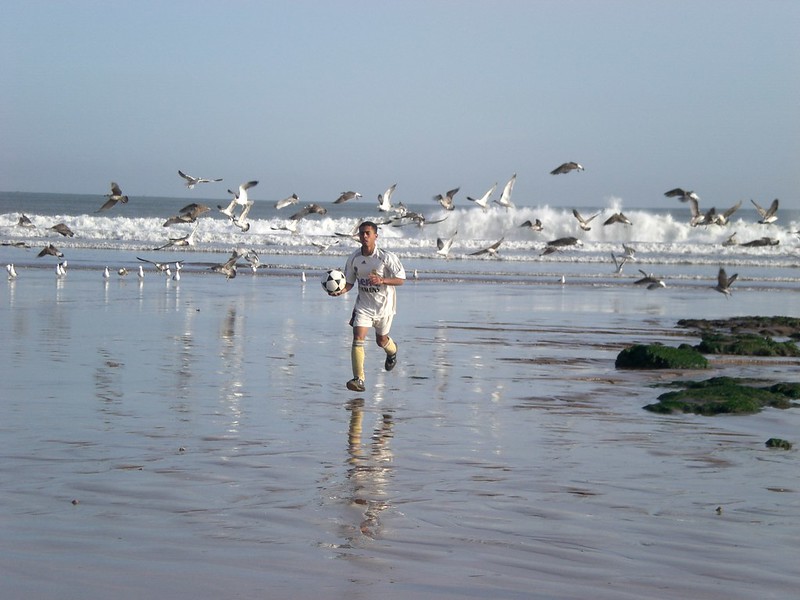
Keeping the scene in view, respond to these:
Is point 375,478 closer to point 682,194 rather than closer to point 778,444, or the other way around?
point 778,444

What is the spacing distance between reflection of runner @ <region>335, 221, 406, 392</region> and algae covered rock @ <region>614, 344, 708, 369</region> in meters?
3.83

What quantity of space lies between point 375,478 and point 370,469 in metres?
0.28

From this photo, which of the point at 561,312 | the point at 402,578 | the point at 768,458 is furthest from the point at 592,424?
the point at 561,312

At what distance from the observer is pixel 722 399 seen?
35.9 feet

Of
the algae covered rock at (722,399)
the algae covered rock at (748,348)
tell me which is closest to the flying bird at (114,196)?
the algae covered rock at (748,348)

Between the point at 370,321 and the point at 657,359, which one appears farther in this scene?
the point at 657,359

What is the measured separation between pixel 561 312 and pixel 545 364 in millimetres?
9646

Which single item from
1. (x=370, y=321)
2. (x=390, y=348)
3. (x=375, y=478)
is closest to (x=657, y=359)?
(x=390, y=348)

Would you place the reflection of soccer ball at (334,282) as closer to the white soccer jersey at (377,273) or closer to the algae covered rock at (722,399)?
the white soccer jersey at (377,273)

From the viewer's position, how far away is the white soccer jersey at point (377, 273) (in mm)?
11469

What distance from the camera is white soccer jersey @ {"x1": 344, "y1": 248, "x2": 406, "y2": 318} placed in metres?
11.5

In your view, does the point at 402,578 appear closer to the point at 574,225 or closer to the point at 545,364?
the point at 545,364

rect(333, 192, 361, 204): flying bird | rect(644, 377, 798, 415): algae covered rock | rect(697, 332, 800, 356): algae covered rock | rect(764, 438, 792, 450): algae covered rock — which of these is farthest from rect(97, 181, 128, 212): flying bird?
rect(764, 438, 792, 450): algae covered rock

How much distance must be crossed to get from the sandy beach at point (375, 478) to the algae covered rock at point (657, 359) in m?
0.39
